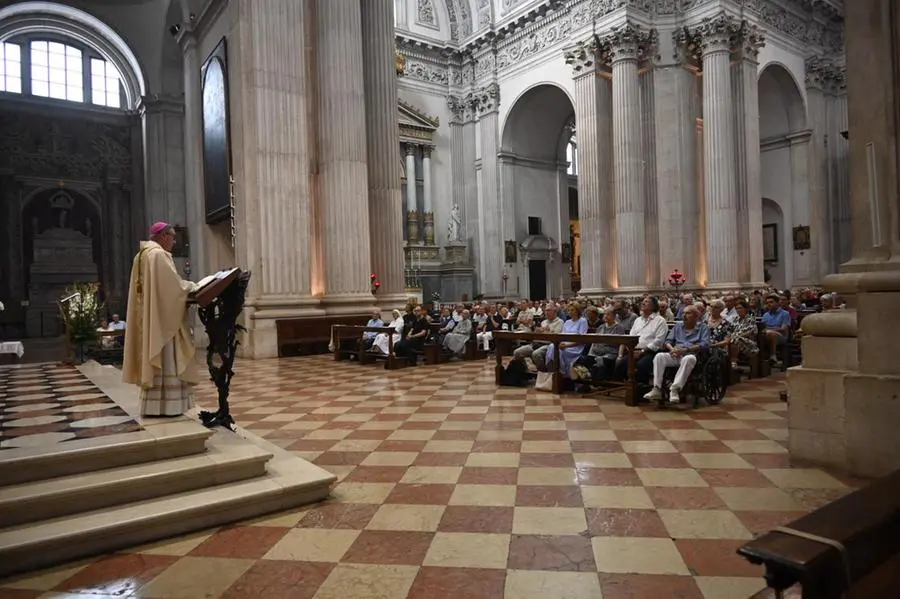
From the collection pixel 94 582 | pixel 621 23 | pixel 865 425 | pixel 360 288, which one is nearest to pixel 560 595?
pixel 94 582

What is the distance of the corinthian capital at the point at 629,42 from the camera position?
20.2 metres

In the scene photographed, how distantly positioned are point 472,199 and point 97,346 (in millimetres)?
18174

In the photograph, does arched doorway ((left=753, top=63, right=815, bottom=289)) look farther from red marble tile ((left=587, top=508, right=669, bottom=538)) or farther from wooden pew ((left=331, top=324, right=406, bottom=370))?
red marble tile ((left=587, top=508, right=669, bottom=538))

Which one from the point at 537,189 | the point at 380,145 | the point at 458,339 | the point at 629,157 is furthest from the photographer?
the point at 537,189

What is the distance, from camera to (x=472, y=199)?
89.7 feet

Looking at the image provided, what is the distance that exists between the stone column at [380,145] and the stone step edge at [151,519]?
1161cm

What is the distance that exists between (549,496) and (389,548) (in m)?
1.14

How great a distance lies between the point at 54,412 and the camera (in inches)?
200

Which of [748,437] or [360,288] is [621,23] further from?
[748,437]

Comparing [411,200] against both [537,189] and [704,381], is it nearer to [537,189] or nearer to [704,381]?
[537,189]

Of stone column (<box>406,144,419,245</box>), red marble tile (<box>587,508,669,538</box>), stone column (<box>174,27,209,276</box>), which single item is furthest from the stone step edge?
stone column (<box>406,144,419,245</box>)

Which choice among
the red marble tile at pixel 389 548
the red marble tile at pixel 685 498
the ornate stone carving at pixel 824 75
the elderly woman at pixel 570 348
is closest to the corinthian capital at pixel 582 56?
the ornate stone carving at pixel 824 75

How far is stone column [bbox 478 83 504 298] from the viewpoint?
2642cm

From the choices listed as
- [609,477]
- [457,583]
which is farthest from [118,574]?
[609,477]
